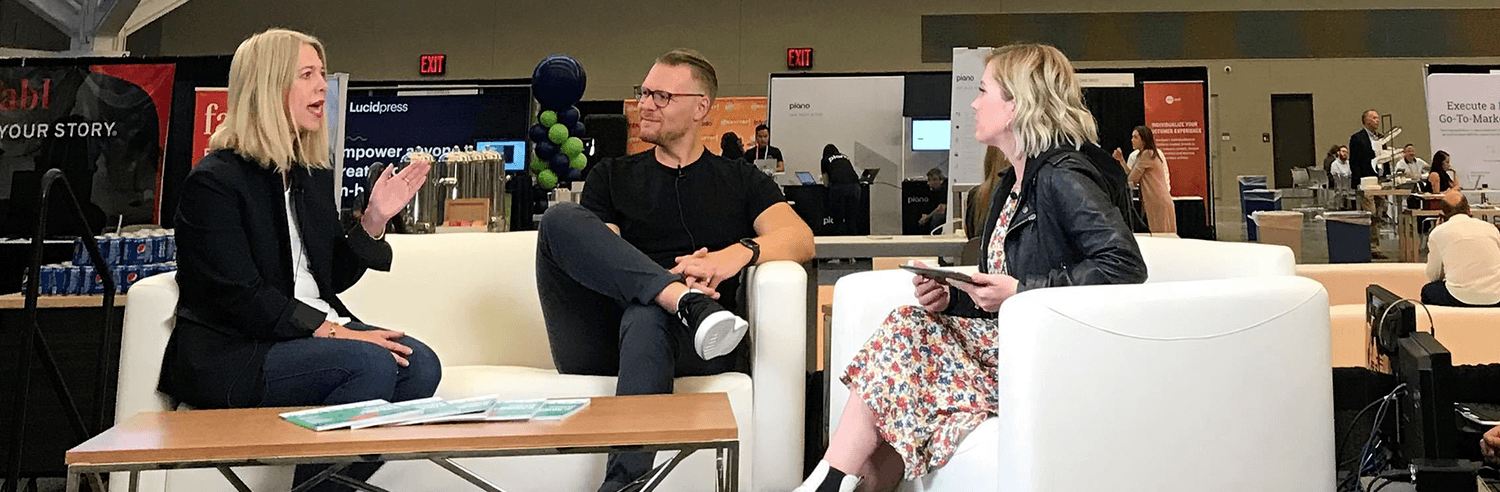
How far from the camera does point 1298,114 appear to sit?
1067 centimetres

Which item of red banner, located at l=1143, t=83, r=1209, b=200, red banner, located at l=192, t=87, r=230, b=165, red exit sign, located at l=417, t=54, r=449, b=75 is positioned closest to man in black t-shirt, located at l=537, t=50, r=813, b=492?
red banner, located at l=192, t=87, r=230, b=165

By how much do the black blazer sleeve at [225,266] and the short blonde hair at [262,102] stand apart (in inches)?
3.7

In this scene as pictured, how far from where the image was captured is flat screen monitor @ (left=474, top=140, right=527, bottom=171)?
4852 mm

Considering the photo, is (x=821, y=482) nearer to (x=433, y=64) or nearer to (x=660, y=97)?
(x=660, y=97)

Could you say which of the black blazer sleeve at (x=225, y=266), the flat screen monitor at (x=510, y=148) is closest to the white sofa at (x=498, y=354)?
the black blazer sleeve at (x=225, y=266)

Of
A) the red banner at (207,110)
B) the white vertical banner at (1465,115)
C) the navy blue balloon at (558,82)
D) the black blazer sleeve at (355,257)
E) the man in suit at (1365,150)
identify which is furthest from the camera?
the man in suit at (1365,150)

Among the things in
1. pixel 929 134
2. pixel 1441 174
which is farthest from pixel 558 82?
pixel 1441 174

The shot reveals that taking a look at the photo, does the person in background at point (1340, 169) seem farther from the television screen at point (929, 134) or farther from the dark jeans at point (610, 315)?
the dark jeans at point (610, 315)

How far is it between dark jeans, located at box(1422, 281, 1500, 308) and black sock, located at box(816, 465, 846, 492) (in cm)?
342

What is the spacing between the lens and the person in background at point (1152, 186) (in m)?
6.04

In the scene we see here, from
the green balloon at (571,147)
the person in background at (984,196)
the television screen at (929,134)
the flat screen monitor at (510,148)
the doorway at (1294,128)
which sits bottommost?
the person in background at (984,196)

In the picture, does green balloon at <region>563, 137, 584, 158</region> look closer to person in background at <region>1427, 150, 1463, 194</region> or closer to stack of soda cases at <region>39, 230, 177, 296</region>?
stack of soda cases at <region>39, 230, 177, 296</region>

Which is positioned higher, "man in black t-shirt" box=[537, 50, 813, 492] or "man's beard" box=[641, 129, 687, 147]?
"man's beard" box=[641, 129, 687, 147]

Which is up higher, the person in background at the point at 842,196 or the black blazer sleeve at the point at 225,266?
the person in background at the point at 842,196
